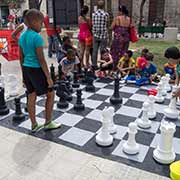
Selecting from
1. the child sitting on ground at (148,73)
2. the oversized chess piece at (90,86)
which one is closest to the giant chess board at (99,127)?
the oversized chess piece at (90,86)

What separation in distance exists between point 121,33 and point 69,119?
7.50 ft

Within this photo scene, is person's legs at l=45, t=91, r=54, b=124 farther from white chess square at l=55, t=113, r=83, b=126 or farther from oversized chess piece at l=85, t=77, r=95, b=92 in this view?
Answer: oversized chess piece at l=85, t=77, r=95, b=92

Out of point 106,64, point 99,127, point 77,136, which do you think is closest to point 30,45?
point 77,136

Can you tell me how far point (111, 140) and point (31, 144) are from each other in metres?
0.75

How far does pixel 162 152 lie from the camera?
80.0 inches

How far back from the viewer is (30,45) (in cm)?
222

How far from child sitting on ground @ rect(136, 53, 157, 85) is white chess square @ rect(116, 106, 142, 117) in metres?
0.98

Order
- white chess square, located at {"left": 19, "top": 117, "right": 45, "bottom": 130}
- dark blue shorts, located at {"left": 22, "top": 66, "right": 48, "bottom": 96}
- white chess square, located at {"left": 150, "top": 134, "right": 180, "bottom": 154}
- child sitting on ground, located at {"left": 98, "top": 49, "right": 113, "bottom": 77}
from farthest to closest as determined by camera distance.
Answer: child sitting on ground, located at {"left": 98, "top": 49, "right": 113, "bottom": 77} → white chess square, located at {"left": 19, "top": 117, "right": 45, "bottom": 130} → dark blue shorts, located at {"left": 22, "top": 66, "right": 48, "bottom": 96} → white chess square, located at {"left": 150, "top": 134, "right": 180, "bottom": 154}

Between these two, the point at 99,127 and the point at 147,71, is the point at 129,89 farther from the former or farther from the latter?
the point at 99,127

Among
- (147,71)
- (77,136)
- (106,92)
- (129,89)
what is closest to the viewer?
(77,136)

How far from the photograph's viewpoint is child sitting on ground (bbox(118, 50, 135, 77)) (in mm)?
4281

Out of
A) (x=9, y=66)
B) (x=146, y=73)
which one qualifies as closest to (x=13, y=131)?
(x=146, y=73)

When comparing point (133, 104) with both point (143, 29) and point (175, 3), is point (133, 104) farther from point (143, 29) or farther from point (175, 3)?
point (175, 3)

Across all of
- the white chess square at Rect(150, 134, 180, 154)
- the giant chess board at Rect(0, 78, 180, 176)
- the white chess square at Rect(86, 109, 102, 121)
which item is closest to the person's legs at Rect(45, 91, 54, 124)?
the giant chess board at Rect(0, 78, 180, 176)
